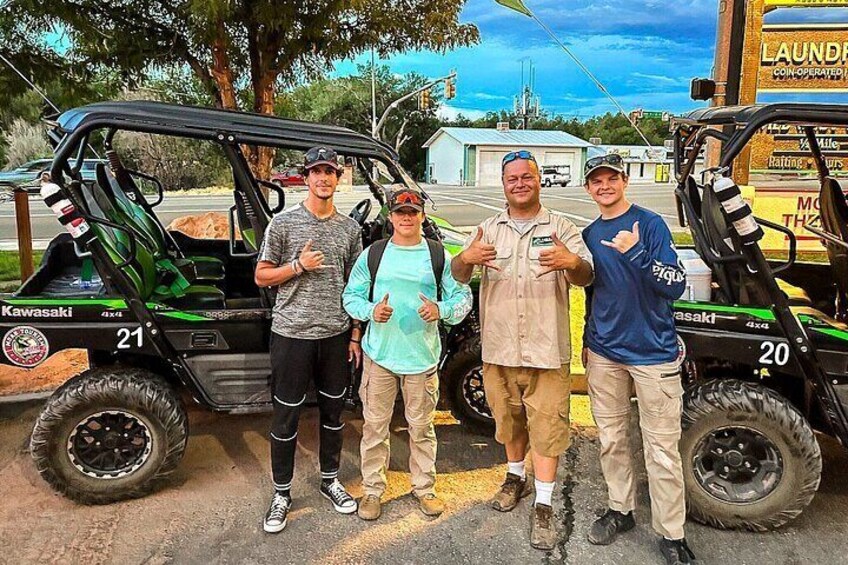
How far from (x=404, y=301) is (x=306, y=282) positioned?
1.64 ft

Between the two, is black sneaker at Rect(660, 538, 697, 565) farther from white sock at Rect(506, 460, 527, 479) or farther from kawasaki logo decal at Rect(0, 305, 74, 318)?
kawasaki logo decal at Rect(0, 305, 74, 318)

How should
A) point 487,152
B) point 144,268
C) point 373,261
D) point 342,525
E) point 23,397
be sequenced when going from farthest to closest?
point 487,152
point 23,397
point 144,268
point 342,525
point 373,261

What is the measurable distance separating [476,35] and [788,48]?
12.8 ft

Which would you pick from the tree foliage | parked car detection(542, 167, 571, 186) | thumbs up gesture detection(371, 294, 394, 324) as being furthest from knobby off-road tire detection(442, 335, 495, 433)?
parked car detection(542, 167, 571, 186)

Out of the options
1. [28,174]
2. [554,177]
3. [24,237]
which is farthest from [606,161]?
[554,177]

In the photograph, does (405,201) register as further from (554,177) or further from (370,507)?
(554,177)

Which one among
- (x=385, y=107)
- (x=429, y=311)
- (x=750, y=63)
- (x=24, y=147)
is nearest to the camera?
(x=429, y=311)

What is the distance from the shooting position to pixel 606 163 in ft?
10.2

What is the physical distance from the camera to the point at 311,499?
3777mm

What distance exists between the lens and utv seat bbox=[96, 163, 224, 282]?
4477 millimetres

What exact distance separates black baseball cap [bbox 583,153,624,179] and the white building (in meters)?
45.5

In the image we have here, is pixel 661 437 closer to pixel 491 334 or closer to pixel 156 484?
pixel 491 334

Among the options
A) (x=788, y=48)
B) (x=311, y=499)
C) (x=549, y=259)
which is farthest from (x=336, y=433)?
(x=788, y=48)

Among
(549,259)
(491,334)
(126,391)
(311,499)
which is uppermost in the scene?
(549,259)
